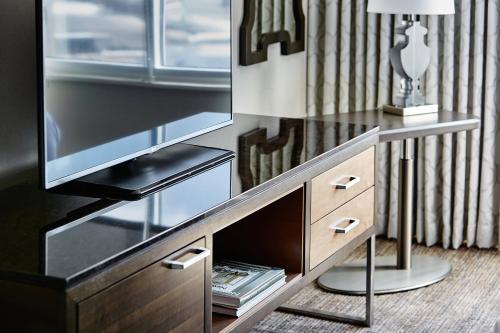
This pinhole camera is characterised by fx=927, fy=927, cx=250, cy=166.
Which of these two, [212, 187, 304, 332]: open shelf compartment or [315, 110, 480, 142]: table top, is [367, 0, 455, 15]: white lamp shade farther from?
[212, 187, 304, 332]: open shelf compartment

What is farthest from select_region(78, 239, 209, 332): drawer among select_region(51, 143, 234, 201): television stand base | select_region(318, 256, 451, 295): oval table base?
select_region(318, 256, 451, 295): oval table base

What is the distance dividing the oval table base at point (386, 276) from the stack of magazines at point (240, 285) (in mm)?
1123

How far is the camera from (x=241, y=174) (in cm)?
239

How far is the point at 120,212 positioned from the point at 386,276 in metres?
1.98

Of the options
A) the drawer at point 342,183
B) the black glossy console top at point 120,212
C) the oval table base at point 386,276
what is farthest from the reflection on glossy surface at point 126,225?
the oval table base at point 386,276

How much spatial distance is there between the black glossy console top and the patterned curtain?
140 cm

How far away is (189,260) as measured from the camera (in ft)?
6.38

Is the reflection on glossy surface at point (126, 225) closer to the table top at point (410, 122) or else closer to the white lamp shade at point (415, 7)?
the table top at point (410, 122)

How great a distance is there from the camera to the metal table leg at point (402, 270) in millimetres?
3658

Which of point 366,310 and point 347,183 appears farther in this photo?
point 366,310

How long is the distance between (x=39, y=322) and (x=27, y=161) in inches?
29.5

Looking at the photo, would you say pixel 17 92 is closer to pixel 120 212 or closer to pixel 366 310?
pixel 120 212

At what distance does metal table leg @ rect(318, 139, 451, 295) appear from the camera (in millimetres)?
3658

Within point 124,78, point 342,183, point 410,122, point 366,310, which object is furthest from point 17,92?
point 410,122
